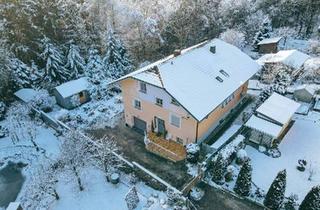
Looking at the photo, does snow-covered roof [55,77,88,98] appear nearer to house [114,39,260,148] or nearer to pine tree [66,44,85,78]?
pine tree [66,44,85,78]

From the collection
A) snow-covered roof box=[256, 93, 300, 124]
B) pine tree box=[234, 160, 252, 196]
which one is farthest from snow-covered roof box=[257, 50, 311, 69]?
pine tree box=[234, 160, 252, 196]

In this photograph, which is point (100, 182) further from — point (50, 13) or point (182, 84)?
point (50, 13)

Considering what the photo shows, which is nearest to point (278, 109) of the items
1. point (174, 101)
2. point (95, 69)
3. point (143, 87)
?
point (174, 101)

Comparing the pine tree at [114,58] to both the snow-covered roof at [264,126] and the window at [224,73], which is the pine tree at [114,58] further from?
the snow-covered roof at [264,126]

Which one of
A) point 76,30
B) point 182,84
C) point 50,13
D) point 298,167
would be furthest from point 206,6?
point 298,167

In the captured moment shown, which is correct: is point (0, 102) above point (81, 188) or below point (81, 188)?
above
